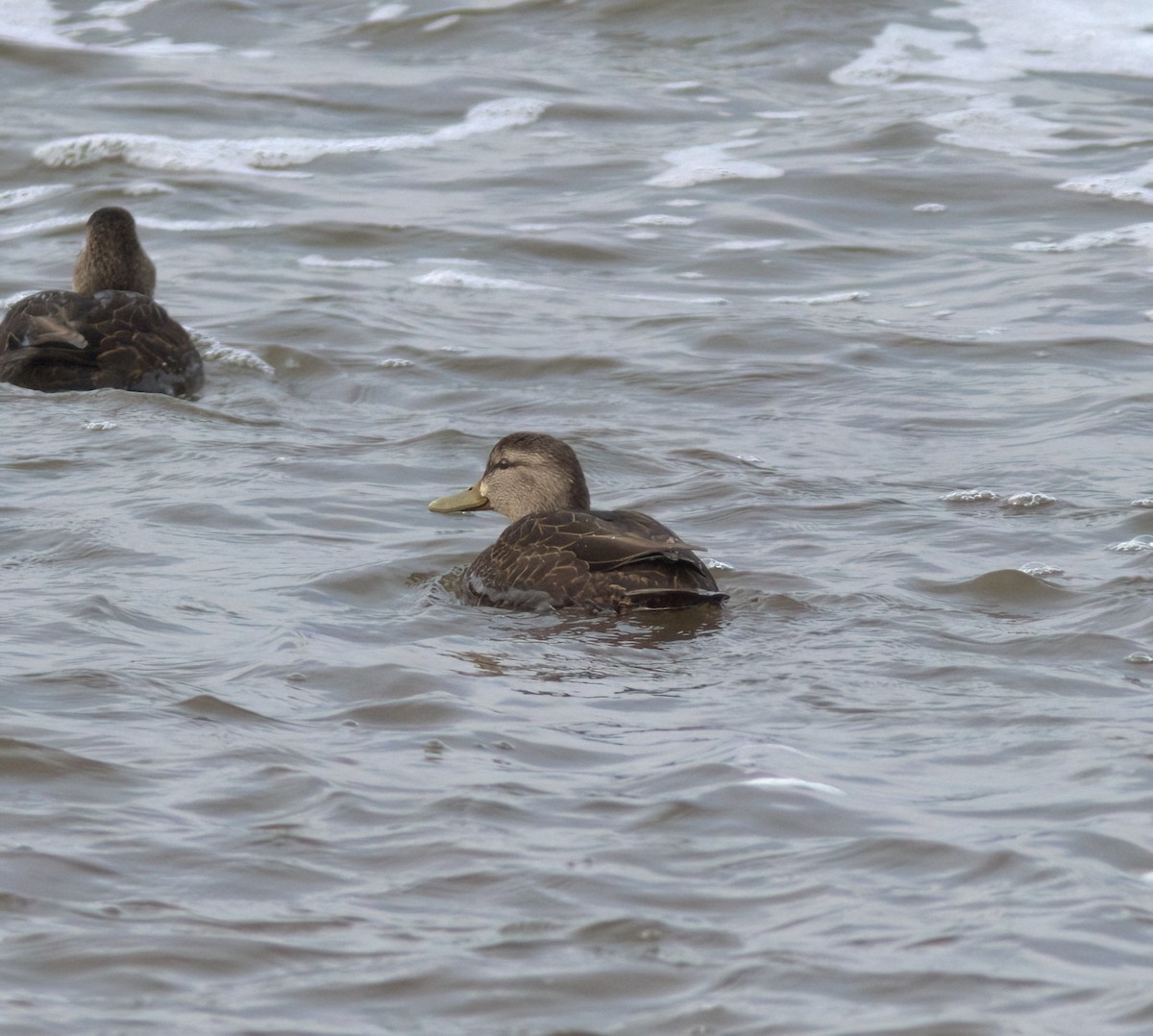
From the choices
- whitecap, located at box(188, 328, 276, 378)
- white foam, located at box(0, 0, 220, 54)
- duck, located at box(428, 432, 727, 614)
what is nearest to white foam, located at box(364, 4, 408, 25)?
white foam, located at box(0, 0, 220, 54)

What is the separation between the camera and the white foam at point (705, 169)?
46.5 ft

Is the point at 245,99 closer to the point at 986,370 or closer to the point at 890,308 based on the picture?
the point at 890,308

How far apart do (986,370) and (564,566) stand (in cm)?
394

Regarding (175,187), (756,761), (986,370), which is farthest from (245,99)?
(756,761)

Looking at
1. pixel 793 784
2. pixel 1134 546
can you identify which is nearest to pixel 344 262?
pixel 1134 546

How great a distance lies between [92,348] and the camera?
981 centimetres

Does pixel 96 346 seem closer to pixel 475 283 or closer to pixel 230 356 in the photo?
pixel 230 356

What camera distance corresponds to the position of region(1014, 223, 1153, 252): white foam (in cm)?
1227

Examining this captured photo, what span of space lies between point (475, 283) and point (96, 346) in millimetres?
2958

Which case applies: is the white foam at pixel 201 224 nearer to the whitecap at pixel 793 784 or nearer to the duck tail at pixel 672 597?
the duck tail at pixel 672 597

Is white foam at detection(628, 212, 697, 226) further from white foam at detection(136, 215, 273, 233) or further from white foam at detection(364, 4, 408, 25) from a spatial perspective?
white foam at detection(364, 4, 408, 25)

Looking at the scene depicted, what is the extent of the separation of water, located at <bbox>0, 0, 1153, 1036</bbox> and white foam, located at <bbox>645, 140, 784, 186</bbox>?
7cm

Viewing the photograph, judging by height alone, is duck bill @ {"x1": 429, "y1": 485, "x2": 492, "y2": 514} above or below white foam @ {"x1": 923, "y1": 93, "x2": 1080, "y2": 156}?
below

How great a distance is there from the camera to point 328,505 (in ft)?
26.2
